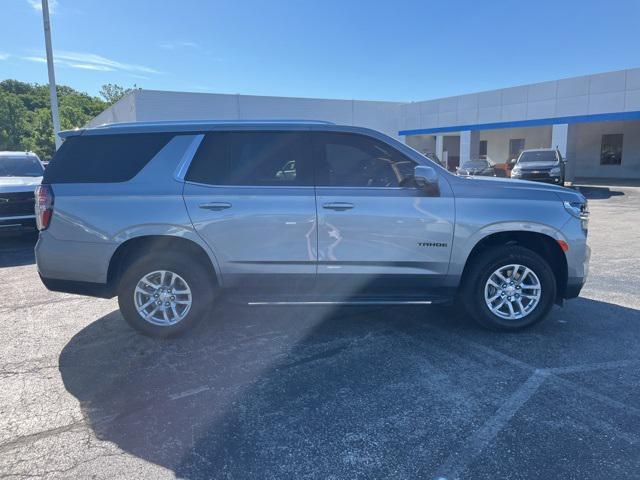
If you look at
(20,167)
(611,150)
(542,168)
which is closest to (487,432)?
(20,167)

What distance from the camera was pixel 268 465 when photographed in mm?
2656

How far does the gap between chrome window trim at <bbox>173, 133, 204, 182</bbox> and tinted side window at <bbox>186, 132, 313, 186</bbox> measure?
0.04 m

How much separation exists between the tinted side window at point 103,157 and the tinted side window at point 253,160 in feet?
1.43

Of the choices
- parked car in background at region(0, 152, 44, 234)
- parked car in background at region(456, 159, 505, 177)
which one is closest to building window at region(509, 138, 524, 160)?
parked car in background at region(456, 159, 505, 177)

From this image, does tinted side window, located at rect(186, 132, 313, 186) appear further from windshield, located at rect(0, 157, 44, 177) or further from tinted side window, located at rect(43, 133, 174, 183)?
windshield, located at rect(0, 157, 44, 177)

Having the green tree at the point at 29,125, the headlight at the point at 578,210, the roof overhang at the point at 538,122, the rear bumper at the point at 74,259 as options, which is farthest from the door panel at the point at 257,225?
the green tree at the point at 29,125

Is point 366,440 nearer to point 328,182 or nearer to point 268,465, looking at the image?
point 268,465

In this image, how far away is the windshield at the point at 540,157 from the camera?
64.5 ft

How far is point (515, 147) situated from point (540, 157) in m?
16.5

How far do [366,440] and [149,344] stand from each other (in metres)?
2.46

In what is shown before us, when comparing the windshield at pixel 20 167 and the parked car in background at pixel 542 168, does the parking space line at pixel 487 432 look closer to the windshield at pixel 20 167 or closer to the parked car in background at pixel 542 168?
the windshield at pixel 20 167

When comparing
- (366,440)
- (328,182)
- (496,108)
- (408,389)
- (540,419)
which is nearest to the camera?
(366,440)

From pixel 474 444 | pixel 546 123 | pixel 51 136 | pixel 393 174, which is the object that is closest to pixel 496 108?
pixel 546 123

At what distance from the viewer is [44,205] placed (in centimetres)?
430
